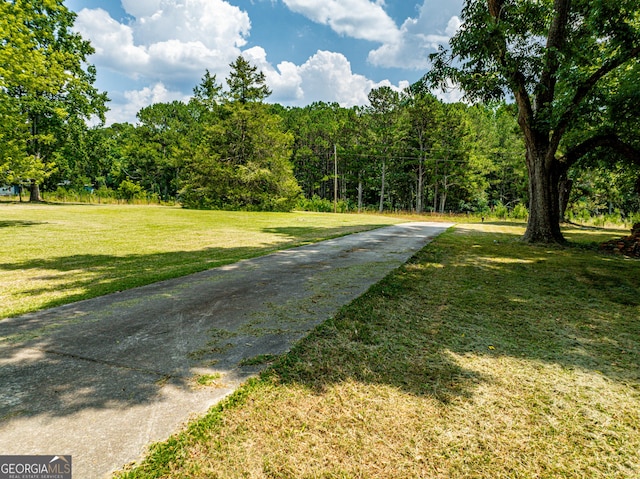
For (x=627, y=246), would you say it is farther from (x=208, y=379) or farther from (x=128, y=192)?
(x=128, y=192)

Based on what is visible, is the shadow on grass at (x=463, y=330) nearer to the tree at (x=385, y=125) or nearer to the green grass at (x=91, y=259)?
the green grass at (x=91, y=259)

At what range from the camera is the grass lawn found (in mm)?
1699

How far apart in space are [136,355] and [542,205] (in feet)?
43.4

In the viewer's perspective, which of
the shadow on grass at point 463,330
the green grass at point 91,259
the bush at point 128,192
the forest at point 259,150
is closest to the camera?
the shadow on grass at point 463,330

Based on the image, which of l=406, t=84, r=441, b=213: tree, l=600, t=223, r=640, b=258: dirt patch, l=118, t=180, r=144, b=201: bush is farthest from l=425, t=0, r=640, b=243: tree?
l=118, t=180, r=144, b=201: bush

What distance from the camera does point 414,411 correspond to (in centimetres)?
210

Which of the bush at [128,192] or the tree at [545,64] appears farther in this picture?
the bush at [128,192]

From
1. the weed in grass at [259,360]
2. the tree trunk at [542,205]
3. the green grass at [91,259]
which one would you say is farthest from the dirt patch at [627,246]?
the weed in grass at [259,360]

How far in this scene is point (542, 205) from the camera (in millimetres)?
11695

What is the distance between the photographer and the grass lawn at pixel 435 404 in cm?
170

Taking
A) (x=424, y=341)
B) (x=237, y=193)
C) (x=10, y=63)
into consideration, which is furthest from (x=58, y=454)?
A: (x=237, y=193)

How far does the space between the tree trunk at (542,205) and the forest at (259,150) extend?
6.46ft

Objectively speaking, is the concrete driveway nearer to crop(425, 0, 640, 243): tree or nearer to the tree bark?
crop(425, 0, 640, 243): tree

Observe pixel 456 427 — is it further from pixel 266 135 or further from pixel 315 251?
pixel 266 135
